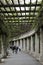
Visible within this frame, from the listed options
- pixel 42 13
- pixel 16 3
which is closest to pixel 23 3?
pixel 16 3

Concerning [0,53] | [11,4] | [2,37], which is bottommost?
[0,53]

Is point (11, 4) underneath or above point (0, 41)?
above

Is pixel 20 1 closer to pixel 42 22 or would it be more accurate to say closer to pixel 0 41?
pixel 0 41

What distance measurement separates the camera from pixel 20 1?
2541 centimetres

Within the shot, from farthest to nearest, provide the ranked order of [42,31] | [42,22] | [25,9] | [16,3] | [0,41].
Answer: [25,9] < [16,3] < [0,41] < [42,31] < [42,22]

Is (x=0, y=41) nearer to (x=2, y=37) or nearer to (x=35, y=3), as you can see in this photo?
(x=2, y=37)

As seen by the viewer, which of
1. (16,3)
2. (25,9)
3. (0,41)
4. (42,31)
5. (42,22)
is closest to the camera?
(42,22)

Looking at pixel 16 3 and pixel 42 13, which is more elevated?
pixel 16 3

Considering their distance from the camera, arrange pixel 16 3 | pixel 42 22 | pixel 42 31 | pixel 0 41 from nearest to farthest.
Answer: pixel 42 22 → pixel 42 31 → pixel 0 41 → pixel 16 3

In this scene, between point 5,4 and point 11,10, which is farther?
point 11,10

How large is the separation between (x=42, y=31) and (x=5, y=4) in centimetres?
783

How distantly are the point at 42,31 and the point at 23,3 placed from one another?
6.76 meters

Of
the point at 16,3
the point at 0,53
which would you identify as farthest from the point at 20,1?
the point at 0,53

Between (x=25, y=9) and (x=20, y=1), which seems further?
(x=25, y=9)
